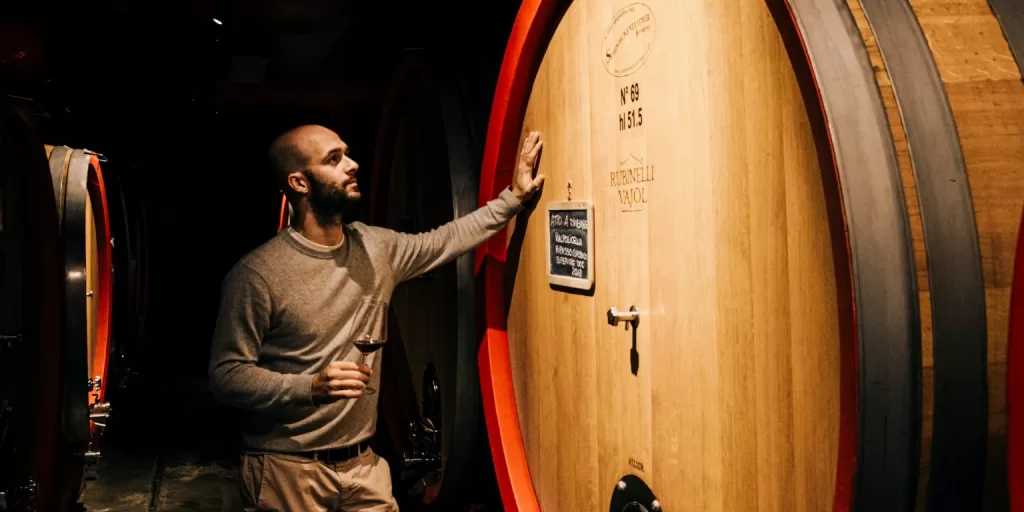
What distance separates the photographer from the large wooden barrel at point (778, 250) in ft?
2.83

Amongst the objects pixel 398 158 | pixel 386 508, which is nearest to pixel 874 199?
pixel 386 508

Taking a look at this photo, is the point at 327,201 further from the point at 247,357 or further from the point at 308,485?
the point at 308,485

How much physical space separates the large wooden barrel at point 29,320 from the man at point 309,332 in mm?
720

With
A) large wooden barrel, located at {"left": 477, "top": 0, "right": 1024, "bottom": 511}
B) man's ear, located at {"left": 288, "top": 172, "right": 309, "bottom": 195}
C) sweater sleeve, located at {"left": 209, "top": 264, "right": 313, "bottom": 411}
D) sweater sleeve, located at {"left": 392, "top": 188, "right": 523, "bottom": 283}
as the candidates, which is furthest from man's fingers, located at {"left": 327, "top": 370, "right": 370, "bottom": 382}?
man's ear, located at {"left": 288, "top": 172, "right": 309, "bottom": 195}

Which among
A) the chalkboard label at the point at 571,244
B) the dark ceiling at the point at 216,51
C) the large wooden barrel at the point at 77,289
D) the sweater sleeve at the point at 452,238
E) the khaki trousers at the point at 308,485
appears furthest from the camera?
the large wooden barrel at the point at 77,289

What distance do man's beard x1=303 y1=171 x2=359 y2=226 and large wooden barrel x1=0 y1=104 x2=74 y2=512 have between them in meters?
0.87

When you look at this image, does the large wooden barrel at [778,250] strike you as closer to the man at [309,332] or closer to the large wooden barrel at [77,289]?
the man at [309,332]

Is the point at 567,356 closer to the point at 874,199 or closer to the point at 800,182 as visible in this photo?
the point at 800,182

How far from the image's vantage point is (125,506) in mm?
4574

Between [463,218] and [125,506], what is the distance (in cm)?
335

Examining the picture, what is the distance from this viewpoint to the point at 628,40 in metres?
1.47

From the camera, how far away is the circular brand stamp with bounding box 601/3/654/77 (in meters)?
1.40

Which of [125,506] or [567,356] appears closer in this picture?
[567,356]

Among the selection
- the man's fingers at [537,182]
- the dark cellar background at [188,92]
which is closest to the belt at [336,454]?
the man's fingers at [537,182]
